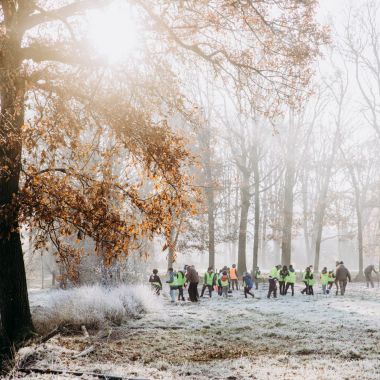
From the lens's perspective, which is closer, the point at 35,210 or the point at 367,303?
the point at 35,210

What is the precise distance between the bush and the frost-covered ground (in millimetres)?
316

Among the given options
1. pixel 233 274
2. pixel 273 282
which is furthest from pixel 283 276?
pixel 233 274

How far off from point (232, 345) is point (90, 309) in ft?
16.5

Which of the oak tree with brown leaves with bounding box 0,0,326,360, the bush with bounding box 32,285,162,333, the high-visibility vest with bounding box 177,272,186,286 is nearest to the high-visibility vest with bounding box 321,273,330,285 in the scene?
the high-visibility vest with bounding box 177,272,186,286

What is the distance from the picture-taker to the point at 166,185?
29.3ft

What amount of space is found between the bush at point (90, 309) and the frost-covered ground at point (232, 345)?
316 millimetres

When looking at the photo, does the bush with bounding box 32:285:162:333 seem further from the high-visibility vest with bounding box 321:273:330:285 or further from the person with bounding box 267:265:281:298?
the high-visibility vest with bounding box 321:273:330:285

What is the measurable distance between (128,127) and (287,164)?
85.1 feet

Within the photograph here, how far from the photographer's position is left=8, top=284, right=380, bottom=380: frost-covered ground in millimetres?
8344

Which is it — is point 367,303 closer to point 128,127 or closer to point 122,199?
point 122,199

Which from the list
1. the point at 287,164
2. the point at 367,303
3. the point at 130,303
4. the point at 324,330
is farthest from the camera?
the point at 287,164

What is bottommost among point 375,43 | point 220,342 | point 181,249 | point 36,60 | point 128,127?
point 220,342

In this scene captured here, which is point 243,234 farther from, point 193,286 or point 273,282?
point 193,286

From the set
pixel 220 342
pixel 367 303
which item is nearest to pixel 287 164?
pixel 367 303
